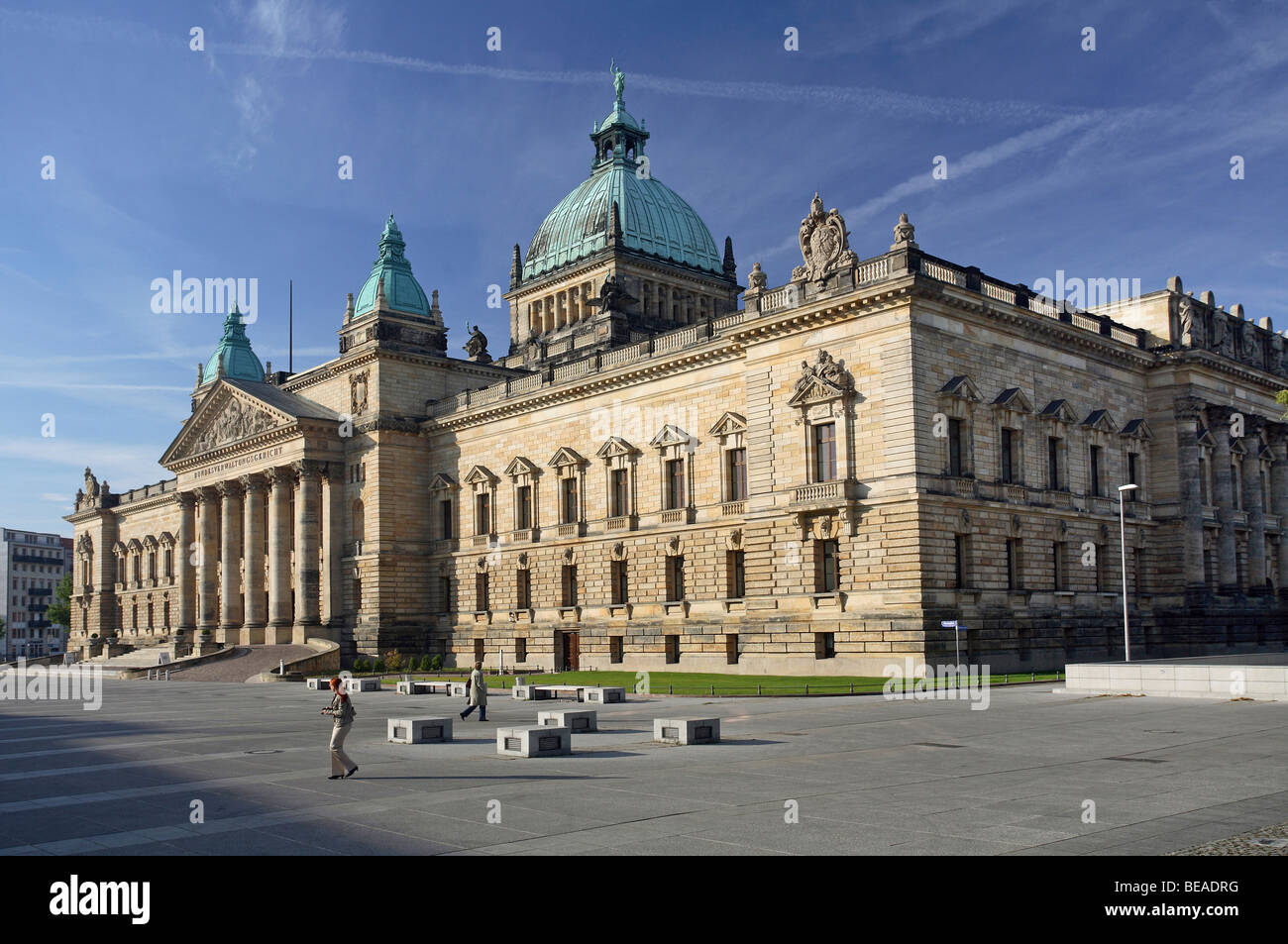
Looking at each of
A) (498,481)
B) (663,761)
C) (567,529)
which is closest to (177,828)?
(663,761)

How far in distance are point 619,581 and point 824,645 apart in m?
17.8

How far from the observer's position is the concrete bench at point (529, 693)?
44459 mm

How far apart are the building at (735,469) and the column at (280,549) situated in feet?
0.72

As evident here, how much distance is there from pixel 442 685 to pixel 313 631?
3205cm

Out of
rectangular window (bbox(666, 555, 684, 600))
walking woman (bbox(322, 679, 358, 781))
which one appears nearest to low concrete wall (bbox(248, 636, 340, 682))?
rectangular window (bbox(666, 555, 684, 600))

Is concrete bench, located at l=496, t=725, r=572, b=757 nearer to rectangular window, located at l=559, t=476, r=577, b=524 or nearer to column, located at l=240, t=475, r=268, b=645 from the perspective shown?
rectangular window, located at l=559, t=476, r=577, b=524

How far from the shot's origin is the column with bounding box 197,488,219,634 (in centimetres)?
9056

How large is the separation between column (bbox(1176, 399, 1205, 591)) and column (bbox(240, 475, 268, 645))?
5906 cm

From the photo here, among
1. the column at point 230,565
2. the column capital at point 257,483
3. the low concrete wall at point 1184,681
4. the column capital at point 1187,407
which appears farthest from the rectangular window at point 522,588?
the low concrete wall at point 1184,681

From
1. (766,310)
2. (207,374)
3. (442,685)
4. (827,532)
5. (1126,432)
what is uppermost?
(207,374)

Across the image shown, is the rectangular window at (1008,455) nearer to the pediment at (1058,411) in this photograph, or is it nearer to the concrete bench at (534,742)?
the pediment at (1058,411)

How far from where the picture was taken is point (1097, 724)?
29.1 m

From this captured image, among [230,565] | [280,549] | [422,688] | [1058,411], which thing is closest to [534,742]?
[422,688]
